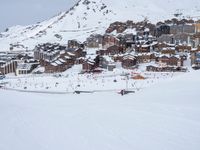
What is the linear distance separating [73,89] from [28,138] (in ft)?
39.7

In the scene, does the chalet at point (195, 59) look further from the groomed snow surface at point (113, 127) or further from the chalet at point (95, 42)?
the groomed snow surface at point (113, 127)

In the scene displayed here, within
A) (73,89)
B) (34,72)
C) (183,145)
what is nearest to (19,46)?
(34,72)

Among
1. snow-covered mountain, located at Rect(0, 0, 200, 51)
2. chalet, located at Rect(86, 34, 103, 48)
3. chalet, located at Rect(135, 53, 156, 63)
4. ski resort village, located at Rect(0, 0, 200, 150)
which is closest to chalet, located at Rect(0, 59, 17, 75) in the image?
ski resort village, located at Rect(0, 0, 200, 150)

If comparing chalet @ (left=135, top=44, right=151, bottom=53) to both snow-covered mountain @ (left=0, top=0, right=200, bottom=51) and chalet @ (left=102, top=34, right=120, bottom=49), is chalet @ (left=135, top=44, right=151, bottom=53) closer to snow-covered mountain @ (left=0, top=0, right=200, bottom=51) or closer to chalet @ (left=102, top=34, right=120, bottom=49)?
chalet @ (left=102, top=34, right=120, bottom=49)

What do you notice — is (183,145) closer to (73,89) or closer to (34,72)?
(73,89)

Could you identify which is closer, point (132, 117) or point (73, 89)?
point (132, 117)

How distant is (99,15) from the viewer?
60.2 m

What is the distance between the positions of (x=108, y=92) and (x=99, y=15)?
151ft

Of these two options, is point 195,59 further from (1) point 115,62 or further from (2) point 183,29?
(2) point 183,29

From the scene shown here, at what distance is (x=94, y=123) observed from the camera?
724cm

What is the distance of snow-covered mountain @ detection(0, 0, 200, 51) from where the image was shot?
2120 inches

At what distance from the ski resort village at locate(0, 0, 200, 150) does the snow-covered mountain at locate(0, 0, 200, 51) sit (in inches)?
15.9

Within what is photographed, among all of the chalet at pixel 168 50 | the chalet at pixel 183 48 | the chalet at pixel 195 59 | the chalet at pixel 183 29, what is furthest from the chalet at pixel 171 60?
the chalet at pixel 183 29

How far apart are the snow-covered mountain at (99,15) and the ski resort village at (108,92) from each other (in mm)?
404
